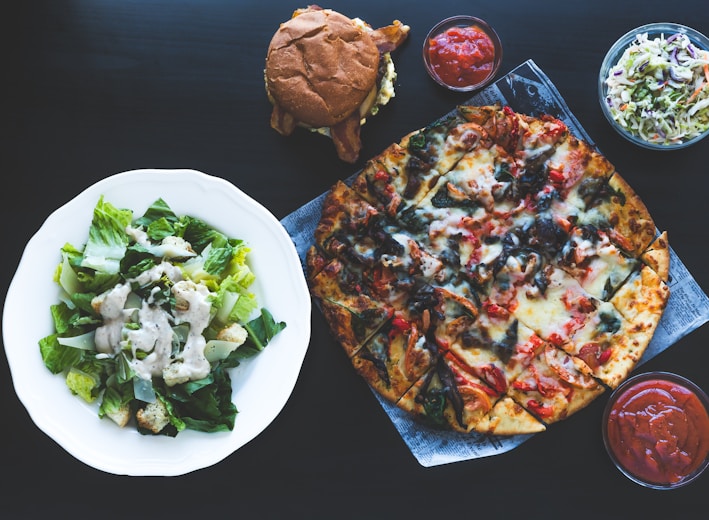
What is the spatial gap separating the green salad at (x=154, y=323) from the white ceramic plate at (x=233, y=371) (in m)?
0.07

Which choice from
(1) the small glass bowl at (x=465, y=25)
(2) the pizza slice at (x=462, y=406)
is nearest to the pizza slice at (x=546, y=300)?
(2) the pizza slice at (x=462, y=406)

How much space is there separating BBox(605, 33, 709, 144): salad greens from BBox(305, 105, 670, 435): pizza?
1.20 ft

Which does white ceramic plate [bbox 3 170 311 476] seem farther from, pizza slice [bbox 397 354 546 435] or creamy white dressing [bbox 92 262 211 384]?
pizza slice [bbox 397 354 546 435]

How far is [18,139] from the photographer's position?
5.05 meters

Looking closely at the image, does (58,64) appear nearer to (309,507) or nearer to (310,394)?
(310,394)

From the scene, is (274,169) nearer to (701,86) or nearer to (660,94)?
(660,94)

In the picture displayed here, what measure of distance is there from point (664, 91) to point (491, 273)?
5.50 feet

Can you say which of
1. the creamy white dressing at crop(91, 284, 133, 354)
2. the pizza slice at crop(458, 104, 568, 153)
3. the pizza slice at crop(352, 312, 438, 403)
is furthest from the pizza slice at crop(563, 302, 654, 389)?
the creamy white dressing at crop(91, 284, 133, 354)

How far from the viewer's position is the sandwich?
4570 millimetres

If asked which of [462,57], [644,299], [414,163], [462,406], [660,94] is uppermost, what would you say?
[462,57]

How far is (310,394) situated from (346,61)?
2.30m

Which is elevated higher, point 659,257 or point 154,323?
point 154,323

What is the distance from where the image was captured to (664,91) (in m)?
4.60

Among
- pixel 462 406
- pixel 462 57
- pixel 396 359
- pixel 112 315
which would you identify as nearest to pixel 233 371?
pixel 112 315
